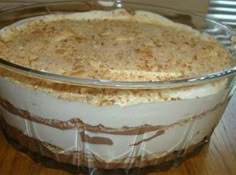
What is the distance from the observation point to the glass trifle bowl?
0.58 m

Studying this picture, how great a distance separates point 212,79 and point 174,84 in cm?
6

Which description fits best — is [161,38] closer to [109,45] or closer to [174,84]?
[109,45]

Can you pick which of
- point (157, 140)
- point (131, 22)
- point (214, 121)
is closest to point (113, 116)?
point (157, 140)

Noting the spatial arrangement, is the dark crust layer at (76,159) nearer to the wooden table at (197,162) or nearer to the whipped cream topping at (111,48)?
the wooden table at (197,162)

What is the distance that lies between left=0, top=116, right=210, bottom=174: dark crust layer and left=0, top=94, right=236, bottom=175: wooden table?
1cm

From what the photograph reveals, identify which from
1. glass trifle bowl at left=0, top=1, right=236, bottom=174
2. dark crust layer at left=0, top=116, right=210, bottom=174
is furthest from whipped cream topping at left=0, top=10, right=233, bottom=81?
dark crust layer at left=0, top=116, right=210, bottom=174

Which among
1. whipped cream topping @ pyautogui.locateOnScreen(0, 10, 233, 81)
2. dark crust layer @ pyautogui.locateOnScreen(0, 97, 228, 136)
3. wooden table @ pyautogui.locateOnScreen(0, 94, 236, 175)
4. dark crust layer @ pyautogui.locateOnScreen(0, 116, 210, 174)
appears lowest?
wooden table @ pyautogui.locateOnScreen(0, 94, 236, 175)

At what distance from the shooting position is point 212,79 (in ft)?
1.89

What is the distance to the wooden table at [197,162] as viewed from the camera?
Answer: 663mm

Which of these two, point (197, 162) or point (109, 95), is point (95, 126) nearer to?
point (109, 95)

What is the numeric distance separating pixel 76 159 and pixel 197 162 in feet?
0.69

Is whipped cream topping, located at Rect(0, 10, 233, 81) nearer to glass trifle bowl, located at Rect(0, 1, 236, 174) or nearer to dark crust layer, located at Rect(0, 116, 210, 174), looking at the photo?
glass trifle bowl, located at Rect(0, 1, 236, 174)

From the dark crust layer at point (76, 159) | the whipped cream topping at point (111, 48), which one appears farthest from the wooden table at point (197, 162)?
the whipped cream topping at point (111, 48)

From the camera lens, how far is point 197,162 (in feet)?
2.31
